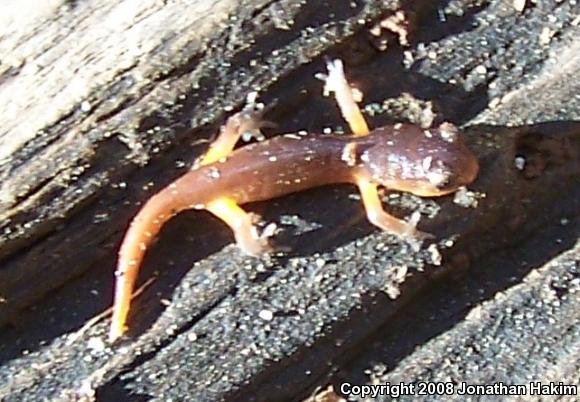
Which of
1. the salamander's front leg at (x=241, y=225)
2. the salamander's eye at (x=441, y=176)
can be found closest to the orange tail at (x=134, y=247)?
the salamander's front leg at (x=241, y=225)

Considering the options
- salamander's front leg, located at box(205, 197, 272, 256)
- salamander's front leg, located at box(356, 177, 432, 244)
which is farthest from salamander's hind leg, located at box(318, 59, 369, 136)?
salamander's front leg, located at box(205, 197, 272, 256)

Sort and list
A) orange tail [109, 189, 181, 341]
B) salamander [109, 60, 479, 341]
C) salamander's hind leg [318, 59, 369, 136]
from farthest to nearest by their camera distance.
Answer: salamander's hind leg [318, 59, 369, 136], salamander [109, 60, 479, 341], orange tail [109, 189, 181, 341]

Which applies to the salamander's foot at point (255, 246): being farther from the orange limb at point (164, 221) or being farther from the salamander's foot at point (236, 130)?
the salamander's foot at point (236, 130)

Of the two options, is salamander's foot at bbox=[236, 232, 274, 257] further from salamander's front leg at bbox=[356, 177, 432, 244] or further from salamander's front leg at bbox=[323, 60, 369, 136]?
salamander's front leg at bbox=[323, 60, 369, 136]

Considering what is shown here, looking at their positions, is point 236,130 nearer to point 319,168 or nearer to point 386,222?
point 319,168

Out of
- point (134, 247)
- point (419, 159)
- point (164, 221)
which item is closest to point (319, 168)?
point (419, 159)

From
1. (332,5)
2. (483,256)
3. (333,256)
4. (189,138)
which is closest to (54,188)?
(189,138)
